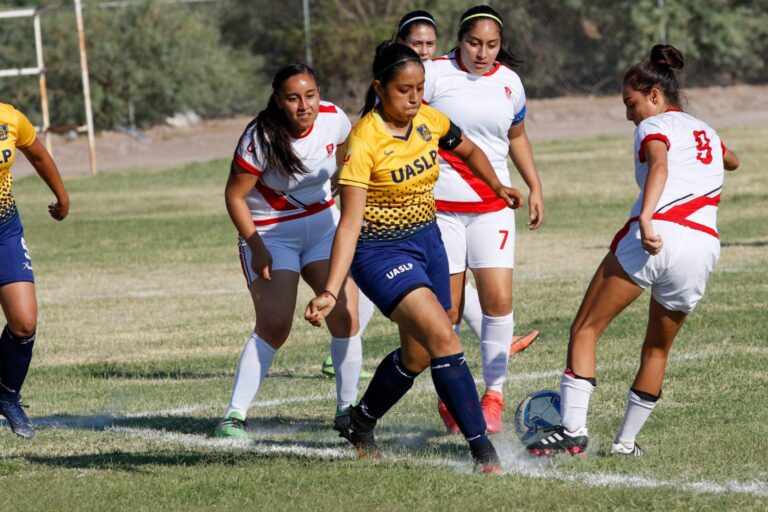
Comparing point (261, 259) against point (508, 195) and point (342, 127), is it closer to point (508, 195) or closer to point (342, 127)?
point (342, 127)

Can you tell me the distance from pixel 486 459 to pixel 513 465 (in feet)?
0.91

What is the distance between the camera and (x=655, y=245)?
547 cm

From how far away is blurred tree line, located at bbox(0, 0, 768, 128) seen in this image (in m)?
31.7

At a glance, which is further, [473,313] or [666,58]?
[473,313]

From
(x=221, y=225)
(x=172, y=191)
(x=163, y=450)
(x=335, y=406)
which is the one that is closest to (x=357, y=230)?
(x=163, y=450)

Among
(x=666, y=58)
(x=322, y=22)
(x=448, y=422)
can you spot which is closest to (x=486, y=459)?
(x=448, y=422)

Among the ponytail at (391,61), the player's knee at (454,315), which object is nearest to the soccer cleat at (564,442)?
the player's knee at (454,315)

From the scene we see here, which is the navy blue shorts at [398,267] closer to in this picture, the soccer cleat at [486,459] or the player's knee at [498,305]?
the soccer cleat at [486,459]

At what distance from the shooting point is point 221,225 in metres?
18.7

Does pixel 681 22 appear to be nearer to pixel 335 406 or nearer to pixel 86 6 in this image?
pixel 86 6

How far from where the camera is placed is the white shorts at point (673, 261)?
561 cm

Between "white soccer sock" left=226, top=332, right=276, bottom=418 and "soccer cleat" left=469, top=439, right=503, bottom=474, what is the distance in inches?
65.4

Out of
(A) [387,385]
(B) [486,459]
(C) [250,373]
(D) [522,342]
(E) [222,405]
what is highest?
(A) [387,385]

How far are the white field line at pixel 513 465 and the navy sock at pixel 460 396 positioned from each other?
8.5 inches
